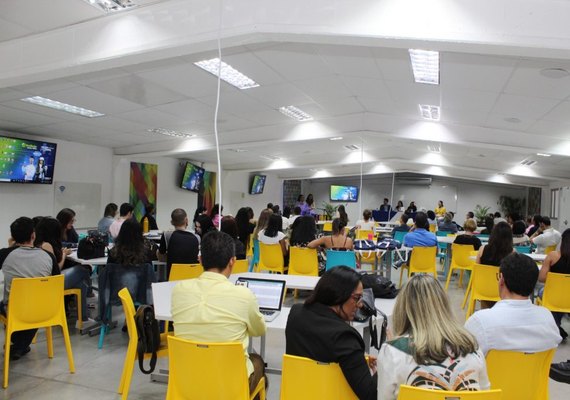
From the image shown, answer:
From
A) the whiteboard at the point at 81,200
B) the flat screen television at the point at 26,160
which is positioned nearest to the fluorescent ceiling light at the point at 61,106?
the flat screen television at the point at 26,160

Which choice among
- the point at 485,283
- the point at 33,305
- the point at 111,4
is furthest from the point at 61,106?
the point at 485,283

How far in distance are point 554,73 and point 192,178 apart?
9.62 m

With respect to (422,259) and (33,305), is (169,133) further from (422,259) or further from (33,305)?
(33,305)

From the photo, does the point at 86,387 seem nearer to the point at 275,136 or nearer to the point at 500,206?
the point at 275,136

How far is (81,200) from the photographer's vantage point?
8.85m

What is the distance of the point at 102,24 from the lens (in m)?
3.80

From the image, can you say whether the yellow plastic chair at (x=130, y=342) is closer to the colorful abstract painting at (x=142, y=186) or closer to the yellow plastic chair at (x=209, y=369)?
the yellow plastic chair at (x=209, y=369)

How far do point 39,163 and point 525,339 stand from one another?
25.6 feet

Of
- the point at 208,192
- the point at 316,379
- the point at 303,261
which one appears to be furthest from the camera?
the point at 208,192

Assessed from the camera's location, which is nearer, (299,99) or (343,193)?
(299,99)

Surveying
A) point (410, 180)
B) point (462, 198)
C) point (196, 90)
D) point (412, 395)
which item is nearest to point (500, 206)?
point (462, 198)

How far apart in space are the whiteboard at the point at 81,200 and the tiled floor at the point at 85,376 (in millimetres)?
4857

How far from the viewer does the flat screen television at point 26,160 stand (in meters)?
6.97

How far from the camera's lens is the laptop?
288cm
